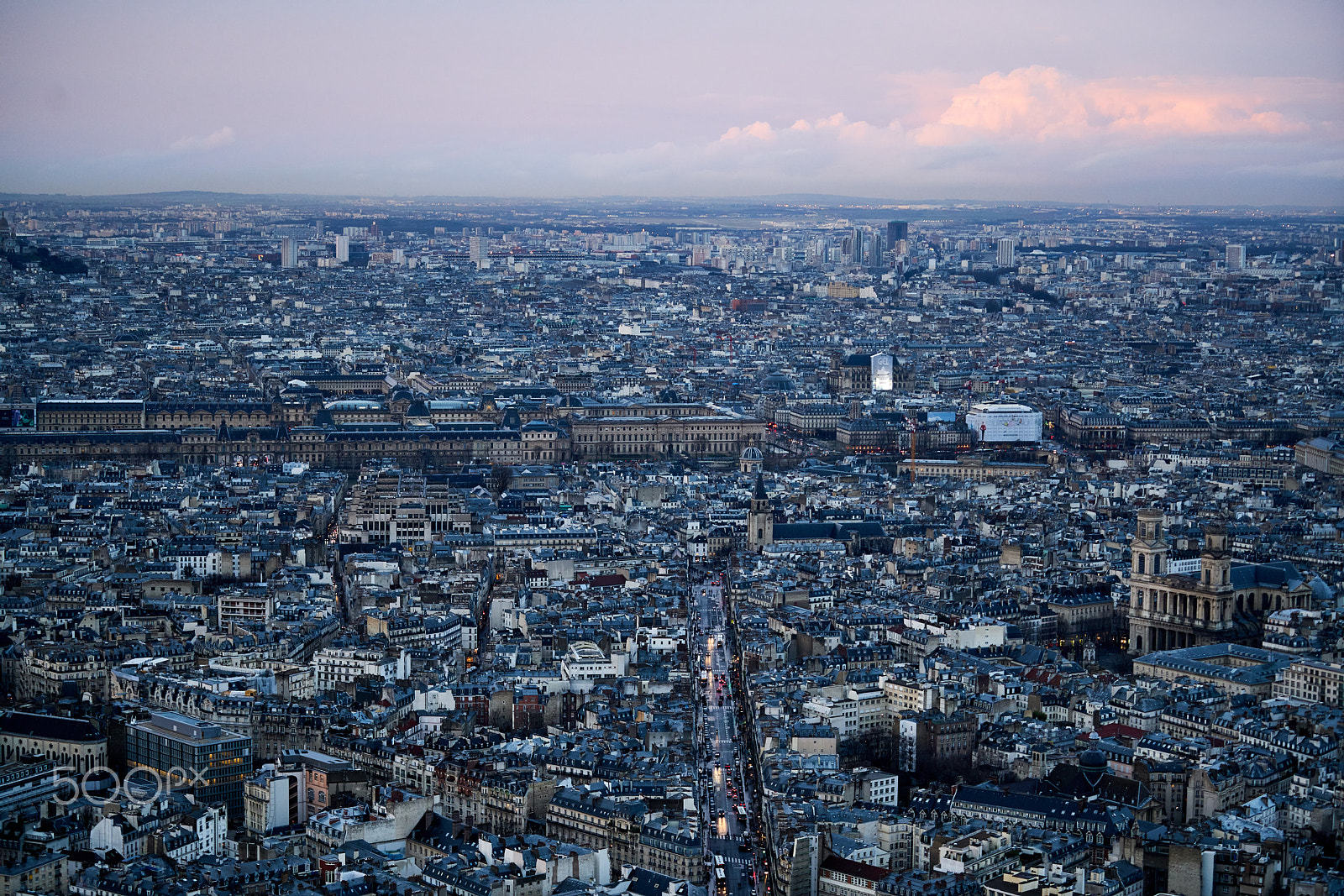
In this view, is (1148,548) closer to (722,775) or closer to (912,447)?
(722,775)

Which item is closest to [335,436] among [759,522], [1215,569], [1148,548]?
[759,522]

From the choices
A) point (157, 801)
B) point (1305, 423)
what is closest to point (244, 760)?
point (157, 801)

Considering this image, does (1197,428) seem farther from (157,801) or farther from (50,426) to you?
(157,801)

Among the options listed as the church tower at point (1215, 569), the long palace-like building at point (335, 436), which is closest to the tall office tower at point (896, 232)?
the long palace-like building at point (335, 436)

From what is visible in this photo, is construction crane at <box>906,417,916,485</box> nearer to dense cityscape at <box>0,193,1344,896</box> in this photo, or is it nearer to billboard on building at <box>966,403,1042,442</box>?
dense cityscape at <box>0,193,1344,896</box>

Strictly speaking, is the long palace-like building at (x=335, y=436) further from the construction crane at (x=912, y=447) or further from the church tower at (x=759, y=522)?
the church tower at (x=759, y=522)

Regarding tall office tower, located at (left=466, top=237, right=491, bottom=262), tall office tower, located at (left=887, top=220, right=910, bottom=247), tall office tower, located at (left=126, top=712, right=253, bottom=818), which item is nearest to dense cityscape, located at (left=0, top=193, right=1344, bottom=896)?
tall office tower, located at (left=126, top=712, right=253, bottom=818)
